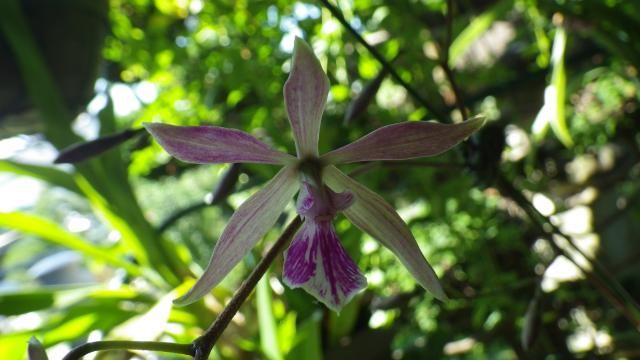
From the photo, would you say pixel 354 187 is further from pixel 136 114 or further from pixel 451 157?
pixel 136 114

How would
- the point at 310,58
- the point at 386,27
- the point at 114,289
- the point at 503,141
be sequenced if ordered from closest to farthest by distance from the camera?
the point at 310,58, the point at 503,141, the point at 386,27, the point at 114,289

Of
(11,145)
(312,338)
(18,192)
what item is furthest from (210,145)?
(18,192)

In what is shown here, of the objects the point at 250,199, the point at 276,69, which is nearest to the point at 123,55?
the point at 276,69

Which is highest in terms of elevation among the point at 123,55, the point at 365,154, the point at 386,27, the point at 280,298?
the point at 123,55

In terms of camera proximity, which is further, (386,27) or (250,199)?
(386,27)

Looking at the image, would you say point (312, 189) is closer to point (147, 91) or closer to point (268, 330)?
point (268, 330)

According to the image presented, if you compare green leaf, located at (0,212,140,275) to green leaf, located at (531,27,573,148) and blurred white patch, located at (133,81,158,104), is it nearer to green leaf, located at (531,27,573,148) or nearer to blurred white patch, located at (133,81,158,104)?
blurred white patch, located at (133,81,158,104)

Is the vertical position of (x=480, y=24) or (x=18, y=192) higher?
(x=18, y=192)
